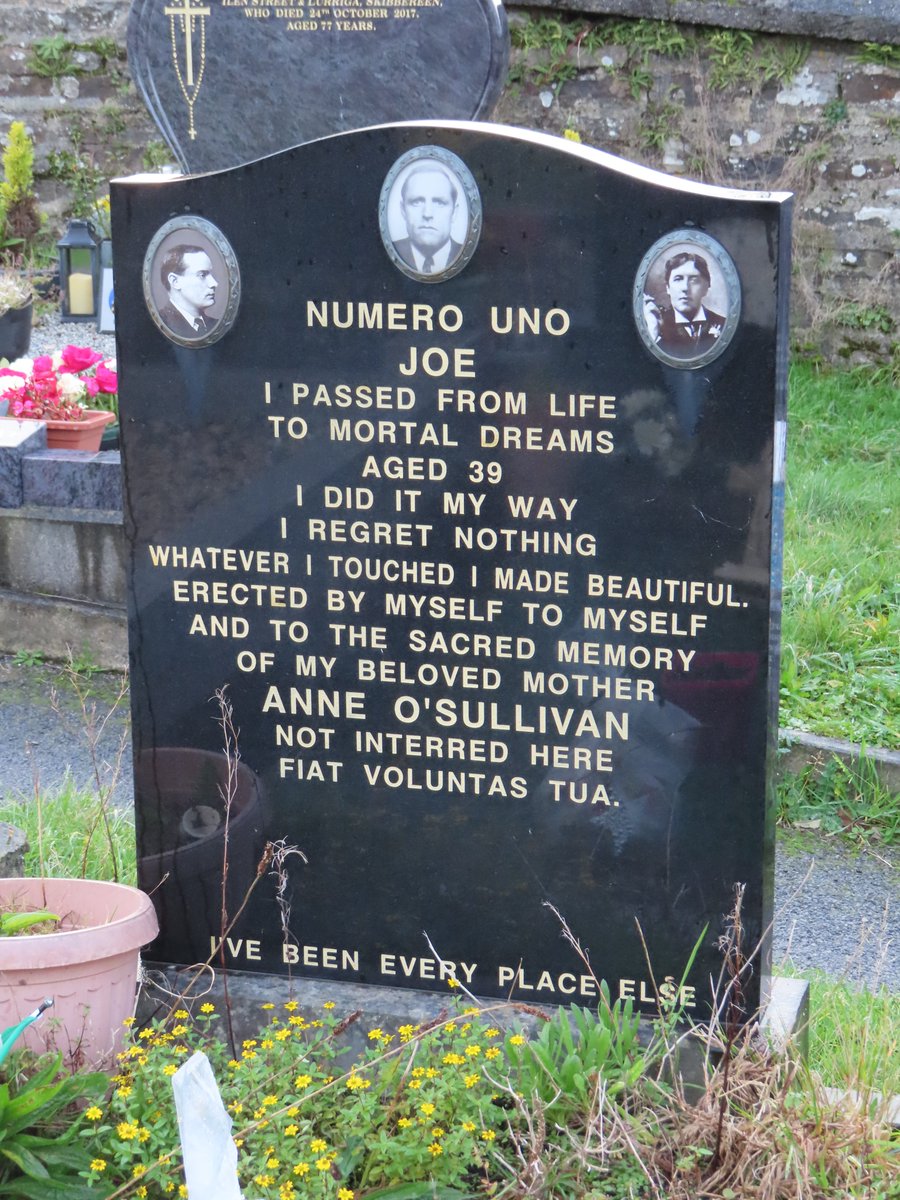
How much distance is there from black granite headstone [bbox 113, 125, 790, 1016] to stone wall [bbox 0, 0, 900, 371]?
5637 mm

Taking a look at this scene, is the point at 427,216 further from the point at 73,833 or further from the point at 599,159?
the point at 73,833

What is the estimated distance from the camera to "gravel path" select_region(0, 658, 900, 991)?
3.54 metres

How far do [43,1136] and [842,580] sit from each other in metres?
3.44

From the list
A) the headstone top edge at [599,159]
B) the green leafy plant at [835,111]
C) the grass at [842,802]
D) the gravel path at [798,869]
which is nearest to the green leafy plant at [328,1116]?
the gravel path at [798,869]

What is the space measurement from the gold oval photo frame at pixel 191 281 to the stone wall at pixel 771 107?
5604 millimetres

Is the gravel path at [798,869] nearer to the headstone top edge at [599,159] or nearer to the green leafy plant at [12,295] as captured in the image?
the headstone top edge at [599,159]

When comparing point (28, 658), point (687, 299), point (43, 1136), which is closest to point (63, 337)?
point (28, 658)

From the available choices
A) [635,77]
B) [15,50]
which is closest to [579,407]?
[635,77]

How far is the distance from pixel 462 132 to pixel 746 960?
5.03 ft

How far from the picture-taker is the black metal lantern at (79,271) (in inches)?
351

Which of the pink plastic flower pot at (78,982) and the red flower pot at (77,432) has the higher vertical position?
the red flower pot at (77,432)

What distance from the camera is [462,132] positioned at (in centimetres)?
261

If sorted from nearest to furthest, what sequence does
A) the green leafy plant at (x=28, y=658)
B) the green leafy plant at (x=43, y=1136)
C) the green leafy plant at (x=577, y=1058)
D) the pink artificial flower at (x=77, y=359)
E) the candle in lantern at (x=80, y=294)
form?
the green leafy plant at (x=43, y=1136), the green leafy plant at (x=577, y=1058), the green leafy plant at (x=28, y=658), the pink artificial flower at (x=77, y=359), the candle in lantern at (x=80, y=294)

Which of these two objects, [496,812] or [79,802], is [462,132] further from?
[79,802]
